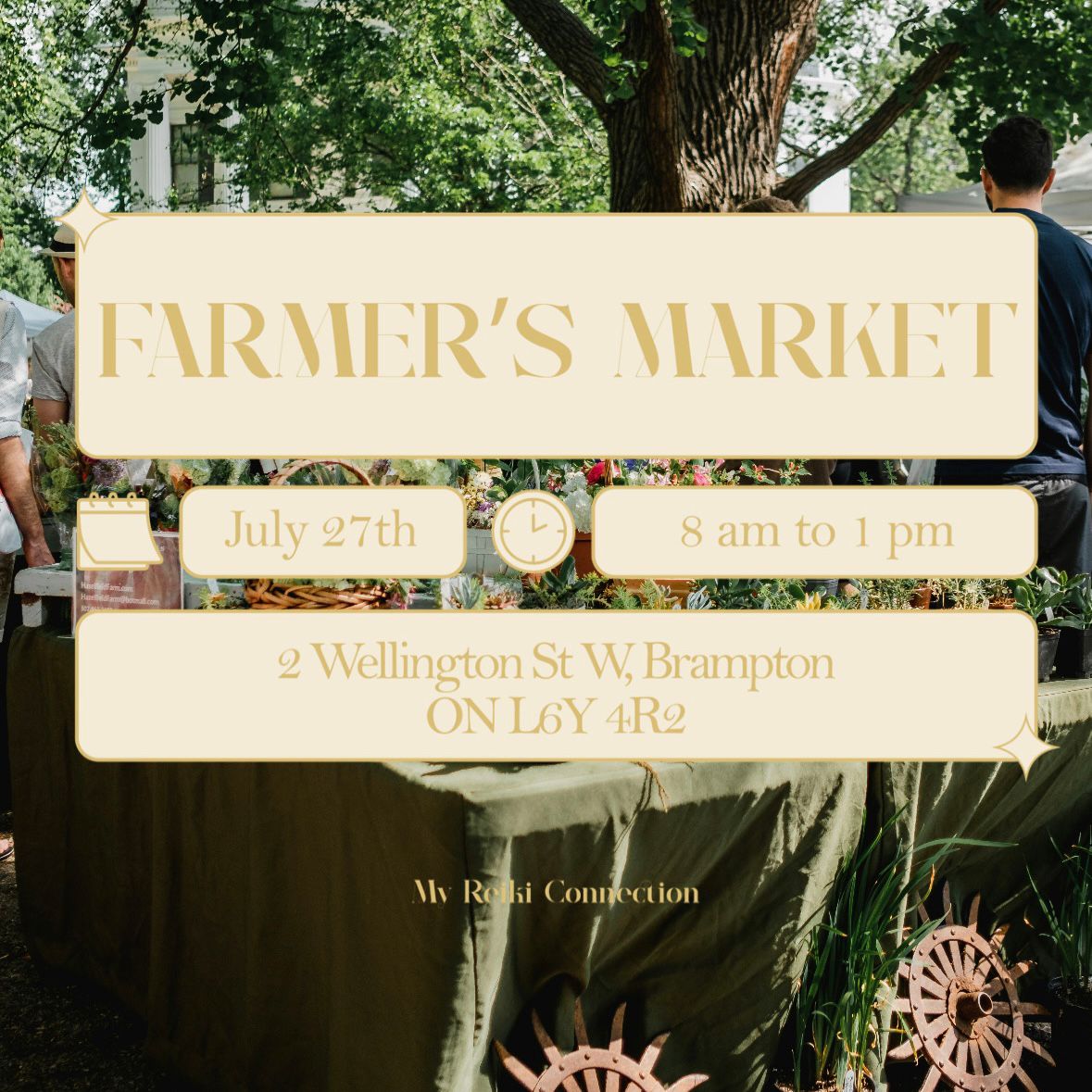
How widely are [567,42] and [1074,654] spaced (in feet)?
15.0

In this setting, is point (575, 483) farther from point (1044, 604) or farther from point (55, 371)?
point (55, 371)

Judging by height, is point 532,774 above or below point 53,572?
below

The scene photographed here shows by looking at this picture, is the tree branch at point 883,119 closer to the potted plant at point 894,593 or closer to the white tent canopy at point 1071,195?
the white tent canopy at point 1071,195

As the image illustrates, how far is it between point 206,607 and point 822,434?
1293mm

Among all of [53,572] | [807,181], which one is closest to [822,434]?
[53,572]

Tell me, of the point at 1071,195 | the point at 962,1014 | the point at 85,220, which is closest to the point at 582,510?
the point at 85,220

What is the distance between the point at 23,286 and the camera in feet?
91.0

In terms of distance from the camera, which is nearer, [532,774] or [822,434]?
[532,774]

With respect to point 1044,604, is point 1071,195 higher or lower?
higher

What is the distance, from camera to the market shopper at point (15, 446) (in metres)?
3.76

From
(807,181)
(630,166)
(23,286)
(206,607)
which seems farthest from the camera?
(23,286)

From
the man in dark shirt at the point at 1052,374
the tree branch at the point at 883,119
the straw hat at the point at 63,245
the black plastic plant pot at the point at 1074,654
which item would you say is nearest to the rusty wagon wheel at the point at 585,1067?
the black plastic plant pot at the point at 1074,654

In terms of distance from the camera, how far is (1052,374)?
3074 millimetres

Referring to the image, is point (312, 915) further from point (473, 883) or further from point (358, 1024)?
point (473, 883)
